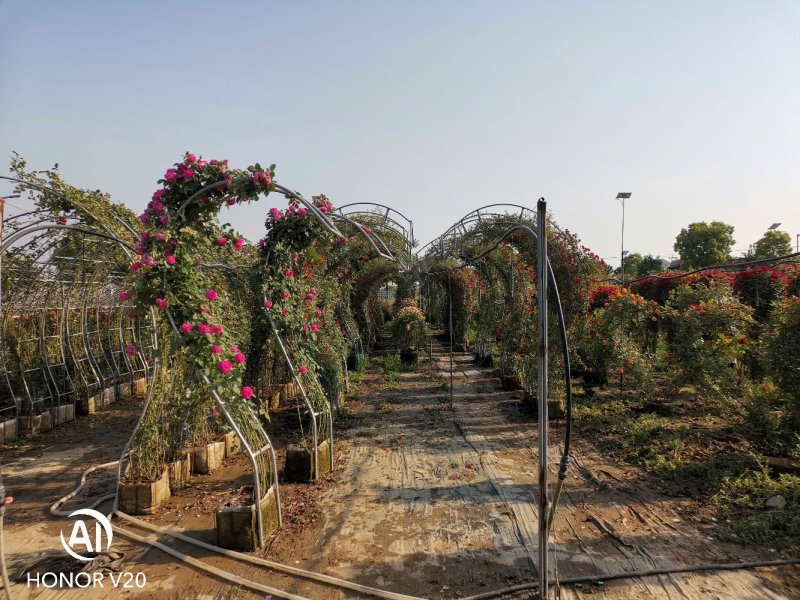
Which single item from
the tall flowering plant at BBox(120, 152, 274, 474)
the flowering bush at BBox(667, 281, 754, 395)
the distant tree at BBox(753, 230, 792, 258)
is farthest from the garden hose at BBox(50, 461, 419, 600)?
the distant tree at BBox(753, 230, 792, 258)

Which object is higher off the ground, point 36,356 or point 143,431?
point 36,356

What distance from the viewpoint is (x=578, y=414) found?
698 cm

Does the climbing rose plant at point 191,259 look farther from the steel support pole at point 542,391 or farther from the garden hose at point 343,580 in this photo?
the steel support pole at point 542,391

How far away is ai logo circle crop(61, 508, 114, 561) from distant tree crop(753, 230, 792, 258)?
39764 millimetres

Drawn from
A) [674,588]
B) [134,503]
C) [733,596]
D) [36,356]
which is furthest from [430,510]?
[36,356]

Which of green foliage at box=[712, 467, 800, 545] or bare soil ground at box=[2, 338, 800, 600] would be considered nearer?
bare soil ground at box=[2, 338, 800, 600]

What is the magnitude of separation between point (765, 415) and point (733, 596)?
287cm

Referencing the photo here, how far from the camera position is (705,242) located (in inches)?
1444

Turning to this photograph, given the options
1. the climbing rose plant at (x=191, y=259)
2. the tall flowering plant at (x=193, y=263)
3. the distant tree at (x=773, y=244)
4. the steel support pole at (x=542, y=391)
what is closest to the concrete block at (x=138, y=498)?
the tall flowering plant at (x=193, y=263)

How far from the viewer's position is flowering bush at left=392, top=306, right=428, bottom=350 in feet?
40.1

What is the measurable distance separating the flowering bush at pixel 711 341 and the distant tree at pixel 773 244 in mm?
32730

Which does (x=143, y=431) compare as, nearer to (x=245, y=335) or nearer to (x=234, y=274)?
(x=245, y=335)

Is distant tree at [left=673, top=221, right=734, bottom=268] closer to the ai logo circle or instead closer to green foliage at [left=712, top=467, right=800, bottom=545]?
green foliage at [left=712, top=467, right=800, bottom=545]

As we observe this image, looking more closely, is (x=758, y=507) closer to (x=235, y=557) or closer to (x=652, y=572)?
(x=652, y=572)
